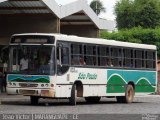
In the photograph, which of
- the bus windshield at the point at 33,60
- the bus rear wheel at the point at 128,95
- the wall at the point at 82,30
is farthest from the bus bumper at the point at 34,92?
the wall at the point at 82,30

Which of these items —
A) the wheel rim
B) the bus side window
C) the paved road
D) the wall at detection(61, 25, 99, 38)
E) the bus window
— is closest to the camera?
the paved road

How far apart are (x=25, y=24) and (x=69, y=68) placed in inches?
606

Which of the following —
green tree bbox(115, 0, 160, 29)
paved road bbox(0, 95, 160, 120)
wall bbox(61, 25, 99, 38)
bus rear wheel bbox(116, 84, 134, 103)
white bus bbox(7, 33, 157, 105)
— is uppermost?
green tree bbox(115, 0, 160, 29)

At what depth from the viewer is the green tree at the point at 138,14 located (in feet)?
281

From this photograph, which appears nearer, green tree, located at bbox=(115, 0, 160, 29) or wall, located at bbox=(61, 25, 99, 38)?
wall, located at bbox=(61, 25, 99, 38)

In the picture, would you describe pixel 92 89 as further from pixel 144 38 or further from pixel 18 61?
pixel 144 38

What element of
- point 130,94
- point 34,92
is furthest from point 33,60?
point 130,94

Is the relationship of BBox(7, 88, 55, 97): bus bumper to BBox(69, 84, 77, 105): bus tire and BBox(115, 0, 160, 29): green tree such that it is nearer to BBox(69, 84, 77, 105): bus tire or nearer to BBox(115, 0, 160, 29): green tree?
BBox(69, 84, 77, 105): bus tire

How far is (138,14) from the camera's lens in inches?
3438

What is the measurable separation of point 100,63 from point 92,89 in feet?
4.74

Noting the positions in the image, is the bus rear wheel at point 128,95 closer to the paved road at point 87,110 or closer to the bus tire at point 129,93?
the bus tire at point 129,93

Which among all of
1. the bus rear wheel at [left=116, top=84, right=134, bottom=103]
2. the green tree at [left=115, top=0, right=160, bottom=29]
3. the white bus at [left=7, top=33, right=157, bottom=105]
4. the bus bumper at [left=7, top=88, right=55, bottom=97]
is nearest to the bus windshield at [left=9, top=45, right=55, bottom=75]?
the white bus at [left=7, top=33, right=157, bottom=105]

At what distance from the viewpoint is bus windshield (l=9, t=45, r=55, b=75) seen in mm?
24562

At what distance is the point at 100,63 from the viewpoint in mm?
27859
